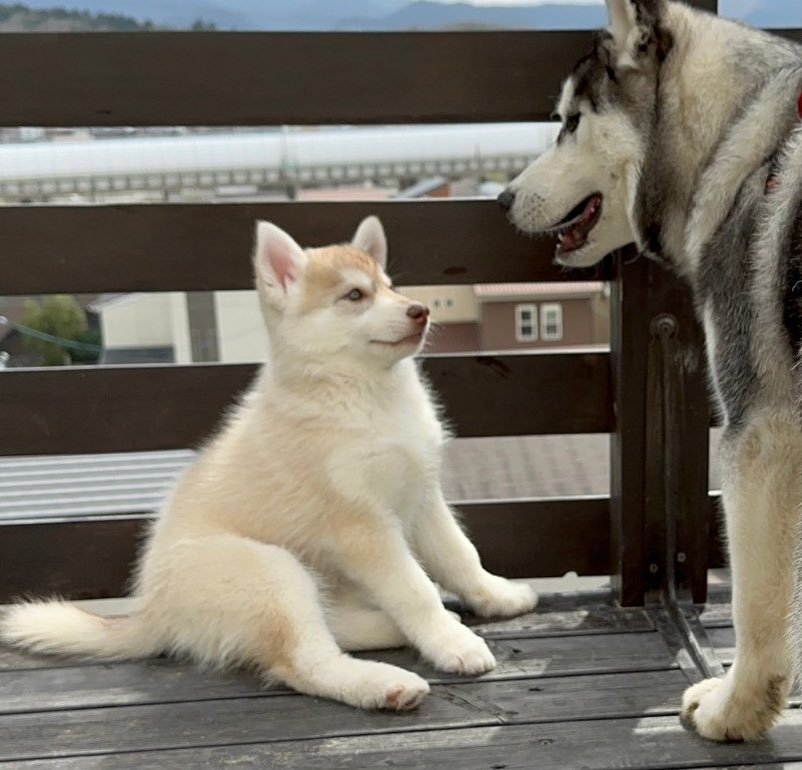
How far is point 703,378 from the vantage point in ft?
6.62

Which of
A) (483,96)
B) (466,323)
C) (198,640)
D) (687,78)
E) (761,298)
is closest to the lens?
(761,298)

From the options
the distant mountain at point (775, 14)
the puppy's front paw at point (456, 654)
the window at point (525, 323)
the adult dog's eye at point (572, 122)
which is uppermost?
the distant mountain at point (775, 14)

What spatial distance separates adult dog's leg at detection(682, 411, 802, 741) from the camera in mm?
1498

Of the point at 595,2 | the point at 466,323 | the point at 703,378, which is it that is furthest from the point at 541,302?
the point at 595,2

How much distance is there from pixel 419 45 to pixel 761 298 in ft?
2.98

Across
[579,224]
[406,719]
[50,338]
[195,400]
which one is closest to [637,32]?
[579,224]

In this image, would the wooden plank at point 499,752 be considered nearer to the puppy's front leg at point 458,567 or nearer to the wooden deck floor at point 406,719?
the wooden deck floor at point 406,719

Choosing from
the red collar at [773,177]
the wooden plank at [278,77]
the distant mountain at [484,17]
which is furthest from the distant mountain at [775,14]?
the red collar at [773,177]

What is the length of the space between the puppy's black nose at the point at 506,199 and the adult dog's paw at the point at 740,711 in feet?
3.23

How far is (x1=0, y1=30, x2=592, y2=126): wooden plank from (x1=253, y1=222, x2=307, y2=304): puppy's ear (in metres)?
0.32

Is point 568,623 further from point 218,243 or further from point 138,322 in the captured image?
point 138,322

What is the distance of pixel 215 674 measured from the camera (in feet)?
6.17

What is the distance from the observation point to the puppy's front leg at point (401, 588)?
70.2 inches

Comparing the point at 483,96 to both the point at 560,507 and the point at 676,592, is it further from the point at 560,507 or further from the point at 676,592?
the point at 676,592
